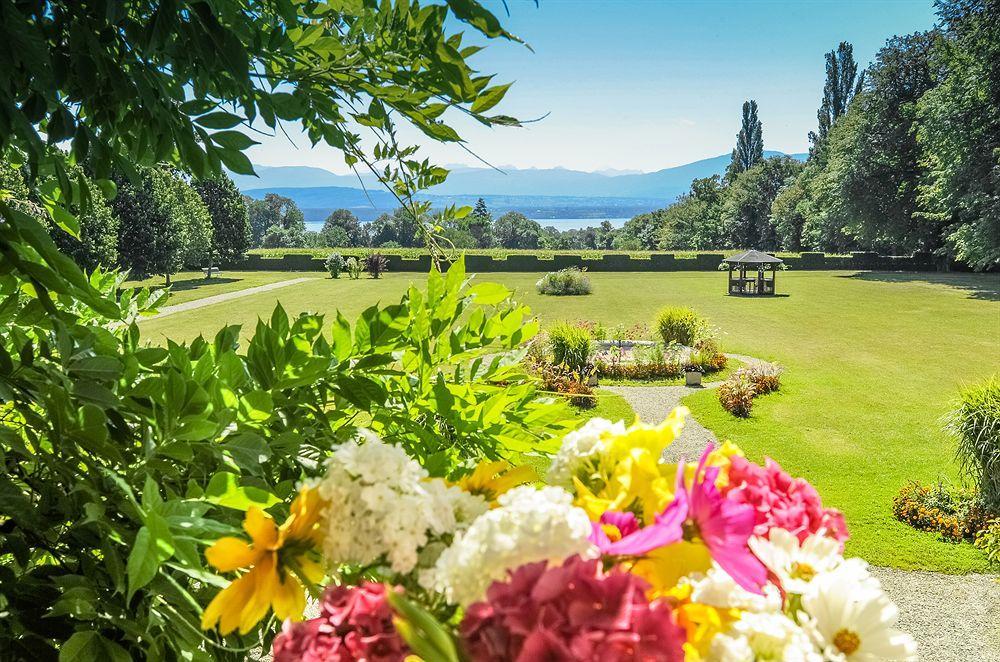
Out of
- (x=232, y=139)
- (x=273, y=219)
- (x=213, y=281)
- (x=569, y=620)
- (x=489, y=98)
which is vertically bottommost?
(x=213, y=281)

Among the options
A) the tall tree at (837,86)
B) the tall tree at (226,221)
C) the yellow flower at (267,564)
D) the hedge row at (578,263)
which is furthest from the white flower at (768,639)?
→ the tall tree at (837,86)

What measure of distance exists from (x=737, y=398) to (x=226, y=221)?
41019mm

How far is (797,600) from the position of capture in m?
0.73

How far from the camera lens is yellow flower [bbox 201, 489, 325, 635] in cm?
66

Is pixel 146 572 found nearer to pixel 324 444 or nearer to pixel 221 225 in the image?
pixel 324 444

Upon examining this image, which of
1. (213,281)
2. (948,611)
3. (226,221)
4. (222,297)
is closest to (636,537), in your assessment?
(948,611)

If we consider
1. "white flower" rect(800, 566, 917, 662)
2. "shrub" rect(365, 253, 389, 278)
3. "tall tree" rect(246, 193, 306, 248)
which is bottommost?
"shrub" rect(365, 253, 389, 278)

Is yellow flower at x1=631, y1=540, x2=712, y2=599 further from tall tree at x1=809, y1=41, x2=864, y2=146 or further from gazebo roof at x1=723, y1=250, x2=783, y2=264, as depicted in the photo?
tall tree at x1=809, y1=41, x2=864, y2=146

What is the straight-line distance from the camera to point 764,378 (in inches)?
609

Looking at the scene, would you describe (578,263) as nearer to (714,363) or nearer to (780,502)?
(714,363)

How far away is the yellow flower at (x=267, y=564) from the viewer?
0.66 meters

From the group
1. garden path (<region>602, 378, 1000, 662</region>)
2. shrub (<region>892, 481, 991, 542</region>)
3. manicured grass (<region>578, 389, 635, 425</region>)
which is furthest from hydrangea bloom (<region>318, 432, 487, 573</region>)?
manicured grass (<region>578, 389, 635, 425</region>)

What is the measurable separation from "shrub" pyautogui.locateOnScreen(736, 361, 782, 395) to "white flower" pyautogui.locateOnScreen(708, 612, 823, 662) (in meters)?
15.5

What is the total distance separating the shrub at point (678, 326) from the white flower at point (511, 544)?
19.7 m
